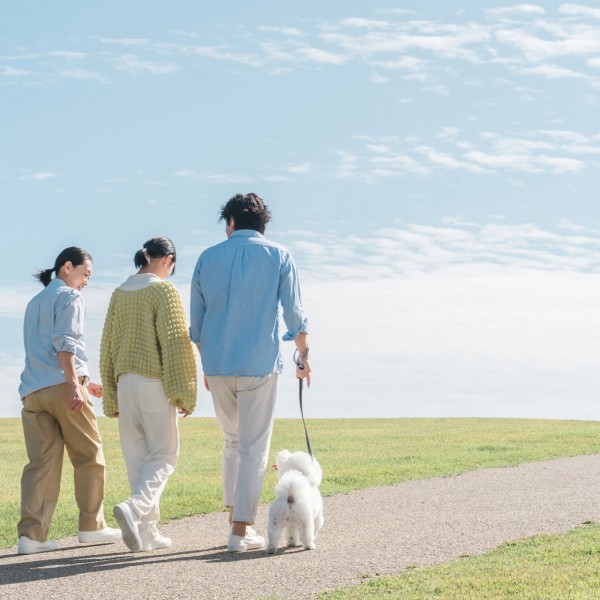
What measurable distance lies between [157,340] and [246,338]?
687 mm

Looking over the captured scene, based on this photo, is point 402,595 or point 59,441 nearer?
point 402,595

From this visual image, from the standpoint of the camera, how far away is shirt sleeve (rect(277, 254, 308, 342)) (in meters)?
7.01

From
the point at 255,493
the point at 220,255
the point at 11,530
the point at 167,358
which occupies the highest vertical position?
the point at 220,255

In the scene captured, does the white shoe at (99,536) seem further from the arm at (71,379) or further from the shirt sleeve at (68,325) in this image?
the shirt sleeve at (68,325)

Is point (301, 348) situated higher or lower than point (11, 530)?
higher

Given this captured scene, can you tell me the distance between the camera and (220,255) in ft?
23.3

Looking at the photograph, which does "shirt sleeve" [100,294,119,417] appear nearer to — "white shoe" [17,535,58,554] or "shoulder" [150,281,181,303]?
"shoulder" [150,281,181,303]

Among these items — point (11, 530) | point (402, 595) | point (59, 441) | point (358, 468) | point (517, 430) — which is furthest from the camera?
point (517, 430)

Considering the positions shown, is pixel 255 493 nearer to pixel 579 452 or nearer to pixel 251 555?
pixel 251 555

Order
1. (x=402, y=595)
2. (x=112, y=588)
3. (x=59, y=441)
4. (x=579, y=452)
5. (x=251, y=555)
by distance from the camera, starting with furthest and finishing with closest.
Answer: (x=579, y=452), (x=59, y=441), (x=251, y=555), (x=112, y=588), (x=402, y=595)

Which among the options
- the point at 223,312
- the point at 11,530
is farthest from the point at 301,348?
the point at 11,530

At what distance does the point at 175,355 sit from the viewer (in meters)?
7.05

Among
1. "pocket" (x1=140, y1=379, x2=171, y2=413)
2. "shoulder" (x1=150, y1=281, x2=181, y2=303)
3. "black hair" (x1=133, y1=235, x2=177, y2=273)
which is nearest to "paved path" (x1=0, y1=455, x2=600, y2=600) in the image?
"pocket" (x1=140, y1=379, x2=171, y2=413)

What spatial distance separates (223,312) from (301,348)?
63 centimetres
